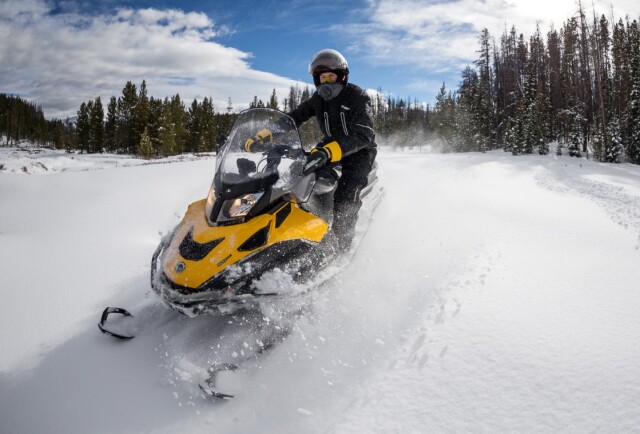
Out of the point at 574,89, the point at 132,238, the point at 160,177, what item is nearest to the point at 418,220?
the point at 132,238

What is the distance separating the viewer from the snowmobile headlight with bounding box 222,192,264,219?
2.73m

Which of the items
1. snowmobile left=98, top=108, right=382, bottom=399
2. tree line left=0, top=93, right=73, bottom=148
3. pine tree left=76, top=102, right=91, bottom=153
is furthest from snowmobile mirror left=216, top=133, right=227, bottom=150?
tree line left=0, top=93, right=73, bottom=148

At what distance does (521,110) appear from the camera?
34812mm

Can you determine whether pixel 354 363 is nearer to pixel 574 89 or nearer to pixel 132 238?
pixel 132 238

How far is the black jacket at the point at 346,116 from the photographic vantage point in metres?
3.59

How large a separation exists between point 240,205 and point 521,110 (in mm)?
38947

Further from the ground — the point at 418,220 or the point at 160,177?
the point at 160,177

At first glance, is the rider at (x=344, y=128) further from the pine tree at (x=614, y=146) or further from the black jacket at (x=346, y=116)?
the pine tree at (x=614, y=146)

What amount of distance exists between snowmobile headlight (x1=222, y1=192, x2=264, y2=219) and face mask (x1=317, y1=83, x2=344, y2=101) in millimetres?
1715

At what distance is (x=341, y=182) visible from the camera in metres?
3.98

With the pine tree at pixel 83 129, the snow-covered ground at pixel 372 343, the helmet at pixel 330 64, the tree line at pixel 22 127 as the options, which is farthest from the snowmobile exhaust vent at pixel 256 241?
the tree line at pixel 22 127

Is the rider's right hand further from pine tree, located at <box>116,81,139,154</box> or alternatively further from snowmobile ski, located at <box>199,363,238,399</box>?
pine tree, located at <box>116,81,139,154</box>

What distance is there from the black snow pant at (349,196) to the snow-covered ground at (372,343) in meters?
0.49

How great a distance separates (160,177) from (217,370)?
6755 mm
